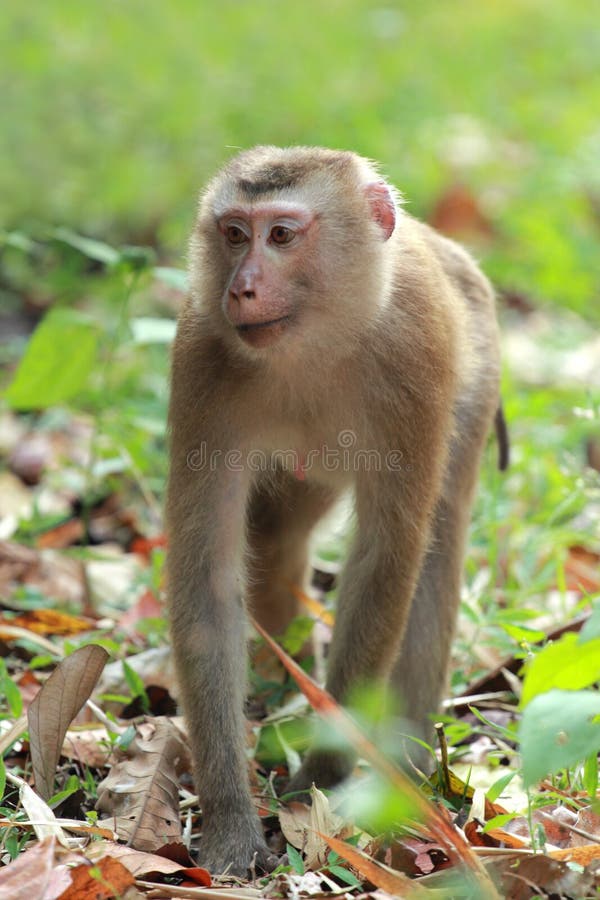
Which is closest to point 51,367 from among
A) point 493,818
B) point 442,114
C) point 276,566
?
point 276,566

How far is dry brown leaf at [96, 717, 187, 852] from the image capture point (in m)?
3.68

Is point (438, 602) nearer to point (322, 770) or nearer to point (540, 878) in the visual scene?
point (322, 770)

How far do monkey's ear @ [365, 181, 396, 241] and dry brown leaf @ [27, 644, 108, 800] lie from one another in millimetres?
1614

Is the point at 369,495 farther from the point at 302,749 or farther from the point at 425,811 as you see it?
the point at 425,811

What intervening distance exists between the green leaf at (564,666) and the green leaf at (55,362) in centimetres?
329

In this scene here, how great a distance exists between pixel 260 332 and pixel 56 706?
125 centimetres

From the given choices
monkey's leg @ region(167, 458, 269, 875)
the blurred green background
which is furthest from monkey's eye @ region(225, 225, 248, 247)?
the blurred green background

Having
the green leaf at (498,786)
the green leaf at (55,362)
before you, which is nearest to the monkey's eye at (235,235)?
the green leaf at (55,362)

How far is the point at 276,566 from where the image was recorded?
5.12 m

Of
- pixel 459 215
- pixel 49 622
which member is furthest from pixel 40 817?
pixel 459 215

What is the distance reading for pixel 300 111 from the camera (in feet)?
38.4

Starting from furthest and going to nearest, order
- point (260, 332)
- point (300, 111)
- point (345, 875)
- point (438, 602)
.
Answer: point (300, 111) → point (438, 602) → point (260, 332) → point (345, 875)

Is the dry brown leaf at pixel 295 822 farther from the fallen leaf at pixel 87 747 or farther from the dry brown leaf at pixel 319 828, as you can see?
the fallen leaf at pixel 87 747

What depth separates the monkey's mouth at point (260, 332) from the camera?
3.92 metres
